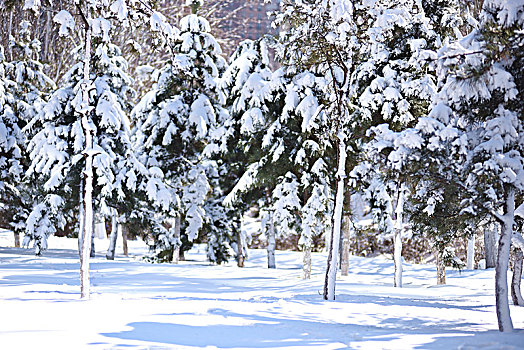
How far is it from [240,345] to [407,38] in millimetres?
14229

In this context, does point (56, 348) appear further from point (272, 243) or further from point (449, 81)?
point (272, 243)

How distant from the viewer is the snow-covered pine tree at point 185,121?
2403cm

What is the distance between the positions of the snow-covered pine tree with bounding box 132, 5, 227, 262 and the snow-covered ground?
13.1 feet

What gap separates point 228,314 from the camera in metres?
10.1

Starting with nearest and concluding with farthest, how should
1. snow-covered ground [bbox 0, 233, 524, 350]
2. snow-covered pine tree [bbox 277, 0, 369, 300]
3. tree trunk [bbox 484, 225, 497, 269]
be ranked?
snow-covered ground [bbox 0, 233, 524, 350] → snow-covered pine tree [bbox 277, 0, 369, 300] → tree trunk [bbox 484, 225, 497, 269]

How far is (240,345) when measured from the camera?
7469 mm

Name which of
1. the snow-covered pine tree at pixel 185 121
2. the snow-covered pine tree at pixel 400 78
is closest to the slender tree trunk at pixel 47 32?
the snow-covered pine tree at pixel 185 121

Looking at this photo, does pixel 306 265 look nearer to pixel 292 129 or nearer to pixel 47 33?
pixel 292 129

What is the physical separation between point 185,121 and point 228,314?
1519 centimetres

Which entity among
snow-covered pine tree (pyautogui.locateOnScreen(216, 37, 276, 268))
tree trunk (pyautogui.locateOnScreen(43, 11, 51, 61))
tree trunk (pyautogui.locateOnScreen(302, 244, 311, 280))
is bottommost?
tree trunk (pyautogui.locateOnScreen(302, 244, 311, 280))

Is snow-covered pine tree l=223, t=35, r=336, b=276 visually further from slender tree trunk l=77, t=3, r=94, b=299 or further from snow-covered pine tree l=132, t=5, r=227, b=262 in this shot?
slender tree trunk l=77, t=3, r=94, b=299

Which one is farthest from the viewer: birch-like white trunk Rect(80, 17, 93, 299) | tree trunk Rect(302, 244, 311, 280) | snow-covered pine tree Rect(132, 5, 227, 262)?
snow-covered pine tree Rect(132, 5, 227, 262)

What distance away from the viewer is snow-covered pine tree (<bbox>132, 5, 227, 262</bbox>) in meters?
24.0

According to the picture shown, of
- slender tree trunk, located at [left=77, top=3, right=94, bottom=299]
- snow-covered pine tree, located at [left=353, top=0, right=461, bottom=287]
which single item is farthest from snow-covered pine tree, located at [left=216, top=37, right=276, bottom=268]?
slender tree trunk, located at [left=77, top=3, right=94, bottom=299]
